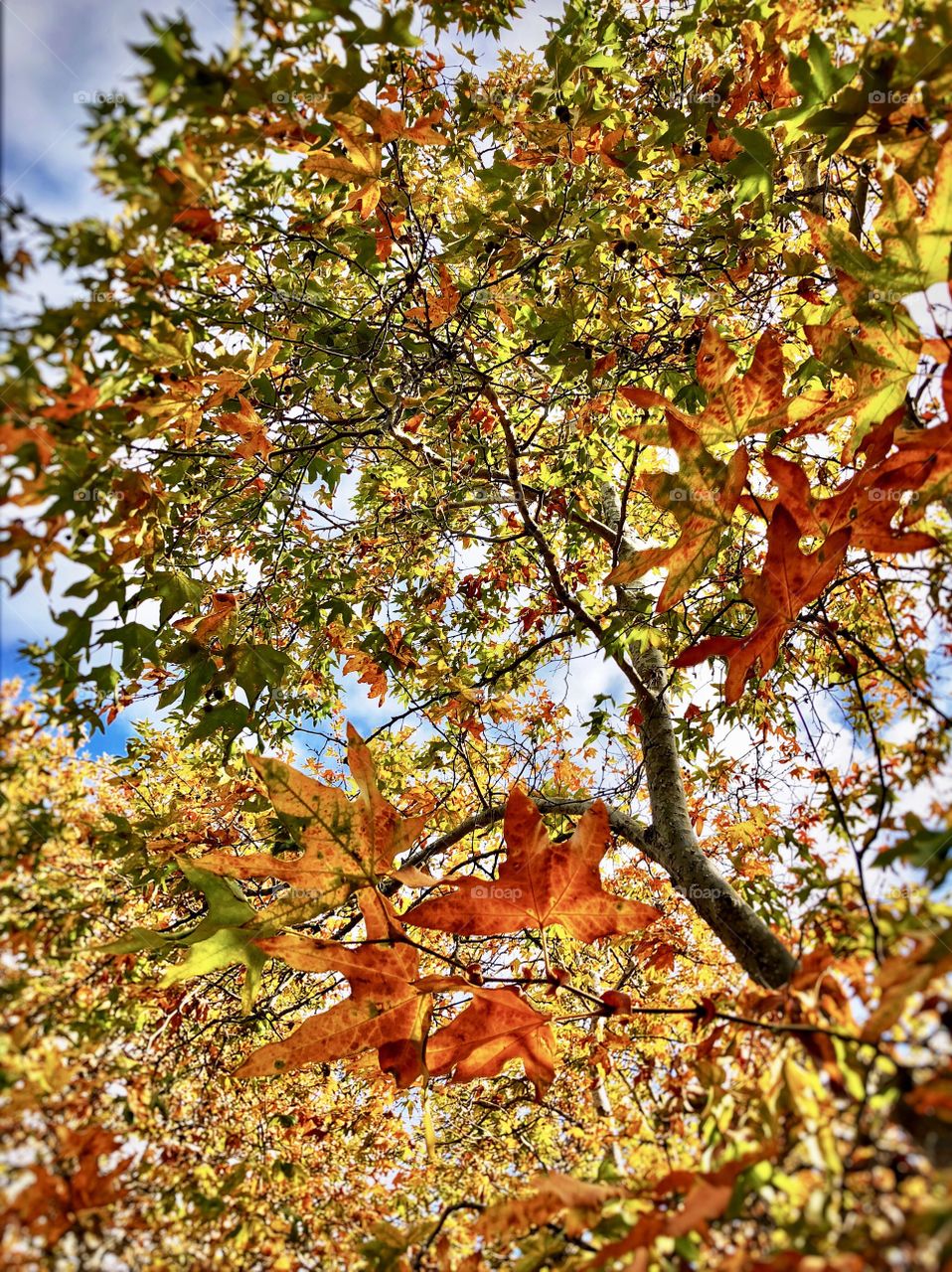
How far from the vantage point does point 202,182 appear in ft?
3.92

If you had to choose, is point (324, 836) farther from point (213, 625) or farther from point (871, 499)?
point (213, 625)

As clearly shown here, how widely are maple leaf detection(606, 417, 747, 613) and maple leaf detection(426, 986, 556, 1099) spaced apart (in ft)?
3.14

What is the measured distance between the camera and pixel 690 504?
5.23 feet

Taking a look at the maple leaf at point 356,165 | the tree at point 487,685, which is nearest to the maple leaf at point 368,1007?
the tree at point 487,685

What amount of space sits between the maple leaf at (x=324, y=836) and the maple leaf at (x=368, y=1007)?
70 millimetres

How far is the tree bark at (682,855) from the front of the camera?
170 centimetres

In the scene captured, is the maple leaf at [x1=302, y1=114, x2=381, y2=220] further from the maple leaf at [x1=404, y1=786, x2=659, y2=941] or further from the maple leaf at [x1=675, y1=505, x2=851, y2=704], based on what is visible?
the maple leaf at [x1=404, y1=786, x2=659, y2=941]

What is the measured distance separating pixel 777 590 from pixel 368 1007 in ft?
4.23

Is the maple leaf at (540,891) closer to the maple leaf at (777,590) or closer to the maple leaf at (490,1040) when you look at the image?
the maple leaf at (490,1040)

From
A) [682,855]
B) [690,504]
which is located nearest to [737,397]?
[690,504]

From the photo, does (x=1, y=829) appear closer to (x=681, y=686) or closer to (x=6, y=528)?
(x=6, y=528)

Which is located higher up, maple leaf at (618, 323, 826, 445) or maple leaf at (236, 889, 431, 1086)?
maple leaf at (618, 323, 826, 445)

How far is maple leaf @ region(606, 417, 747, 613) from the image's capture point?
1.56 meters

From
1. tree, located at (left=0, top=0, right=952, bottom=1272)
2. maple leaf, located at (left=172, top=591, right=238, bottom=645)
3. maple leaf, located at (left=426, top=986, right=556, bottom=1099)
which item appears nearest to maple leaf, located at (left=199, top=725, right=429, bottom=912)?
tree, located at (left=0, top=0, right=952, bottom=1272)
